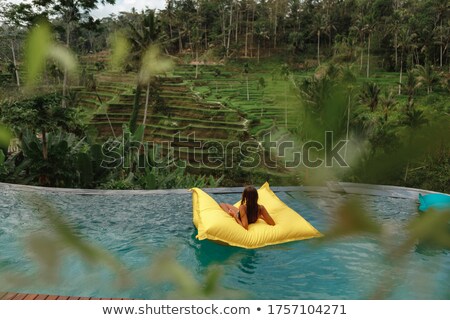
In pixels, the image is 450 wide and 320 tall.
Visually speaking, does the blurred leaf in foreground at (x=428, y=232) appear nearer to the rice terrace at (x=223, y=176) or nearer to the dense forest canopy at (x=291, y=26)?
the rice terrace at (x=223, y=176)

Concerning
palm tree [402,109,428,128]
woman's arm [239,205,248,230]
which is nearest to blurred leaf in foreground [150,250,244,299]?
palm tree [402,109,428,128]

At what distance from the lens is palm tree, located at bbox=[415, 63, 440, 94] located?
498 inches

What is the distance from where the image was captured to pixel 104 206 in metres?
A: 3.85

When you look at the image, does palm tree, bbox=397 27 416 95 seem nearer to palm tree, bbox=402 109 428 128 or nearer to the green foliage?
the green foliage

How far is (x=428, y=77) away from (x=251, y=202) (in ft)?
39.6

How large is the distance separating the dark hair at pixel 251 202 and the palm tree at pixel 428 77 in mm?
11852

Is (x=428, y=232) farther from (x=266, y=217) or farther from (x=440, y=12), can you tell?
(x=440, y=12)

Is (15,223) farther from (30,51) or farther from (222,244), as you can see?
(30,51)

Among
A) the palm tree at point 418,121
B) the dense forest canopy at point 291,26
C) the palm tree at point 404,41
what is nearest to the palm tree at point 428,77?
the palm tree at point 404,41

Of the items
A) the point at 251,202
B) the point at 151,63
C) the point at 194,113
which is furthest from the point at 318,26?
the point at 251,202

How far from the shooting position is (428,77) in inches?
503
